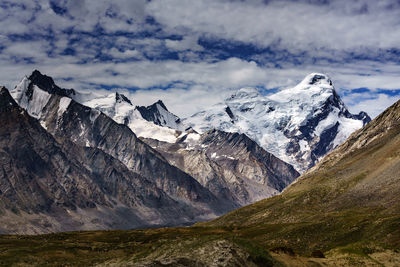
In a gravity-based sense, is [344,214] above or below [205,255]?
below

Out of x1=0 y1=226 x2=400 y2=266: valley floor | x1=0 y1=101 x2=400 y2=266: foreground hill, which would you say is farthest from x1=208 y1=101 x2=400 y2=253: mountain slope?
x1=0 y1=226 x2=400 y2=266: valley floor

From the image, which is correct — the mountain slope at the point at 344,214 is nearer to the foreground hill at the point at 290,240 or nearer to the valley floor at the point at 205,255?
the foreground hill at the point at 290,240

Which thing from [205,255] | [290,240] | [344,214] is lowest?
[344,214]

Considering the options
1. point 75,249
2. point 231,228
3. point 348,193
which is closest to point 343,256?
point 75,249

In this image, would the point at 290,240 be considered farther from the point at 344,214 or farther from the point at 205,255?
the point at 205,255

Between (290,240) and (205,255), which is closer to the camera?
(205,255)

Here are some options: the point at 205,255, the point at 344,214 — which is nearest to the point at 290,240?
the point at 344,214

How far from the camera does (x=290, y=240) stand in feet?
363

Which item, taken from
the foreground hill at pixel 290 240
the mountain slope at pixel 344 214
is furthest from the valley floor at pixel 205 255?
the mountain slope at pixel 344 214

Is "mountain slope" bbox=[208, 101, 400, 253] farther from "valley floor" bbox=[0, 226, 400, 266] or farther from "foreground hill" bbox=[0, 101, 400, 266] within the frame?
"valley floor" bbox=[0, 226, 400, 266]

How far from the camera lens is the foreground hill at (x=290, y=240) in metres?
56.5

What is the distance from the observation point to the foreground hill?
56500mm

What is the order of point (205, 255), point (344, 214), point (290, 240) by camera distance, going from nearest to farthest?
1. point (205, 255)
2. point (290, 240)
3. point (344, 214)

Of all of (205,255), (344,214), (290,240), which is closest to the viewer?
(205,255)
